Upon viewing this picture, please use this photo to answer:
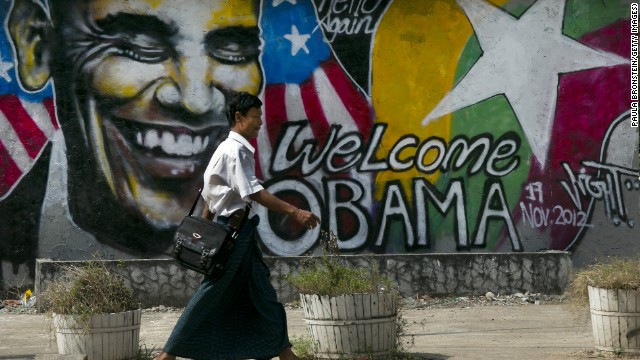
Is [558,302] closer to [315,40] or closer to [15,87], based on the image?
[315,40]

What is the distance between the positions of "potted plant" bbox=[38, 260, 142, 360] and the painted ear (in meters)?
5.40

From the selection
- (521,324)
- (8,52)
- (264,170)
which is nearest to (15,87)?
(8,52)

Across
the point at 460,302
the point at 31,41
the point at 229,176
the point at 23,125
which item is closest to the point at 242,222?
the point at 229,176

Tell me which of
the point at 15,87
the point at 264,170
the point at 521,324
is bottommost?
the point at 521,324

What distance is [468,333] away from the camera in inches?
381

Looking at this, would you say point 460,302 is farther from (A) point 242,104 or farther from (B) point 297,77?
(A) point 242,104

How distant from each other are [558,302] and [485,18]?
3.53m

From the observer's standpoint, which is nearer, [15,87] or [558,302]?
[558,302]

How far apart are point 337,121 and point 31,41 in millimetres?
3722

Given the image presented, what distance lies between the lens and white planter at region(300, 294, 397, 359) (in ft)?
24.9

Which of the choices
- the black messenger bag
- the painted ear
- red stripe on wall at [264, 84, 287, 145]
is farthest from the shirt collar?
the painted ear

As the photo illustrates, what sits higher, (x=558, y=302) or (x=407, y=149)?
(x=407, y=149)

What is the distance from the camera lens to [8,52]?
12.6 m

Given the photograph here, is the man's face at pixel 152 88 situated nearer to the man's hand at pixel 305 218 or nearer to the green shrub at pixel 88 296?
the green shrub at pixel 88 296
